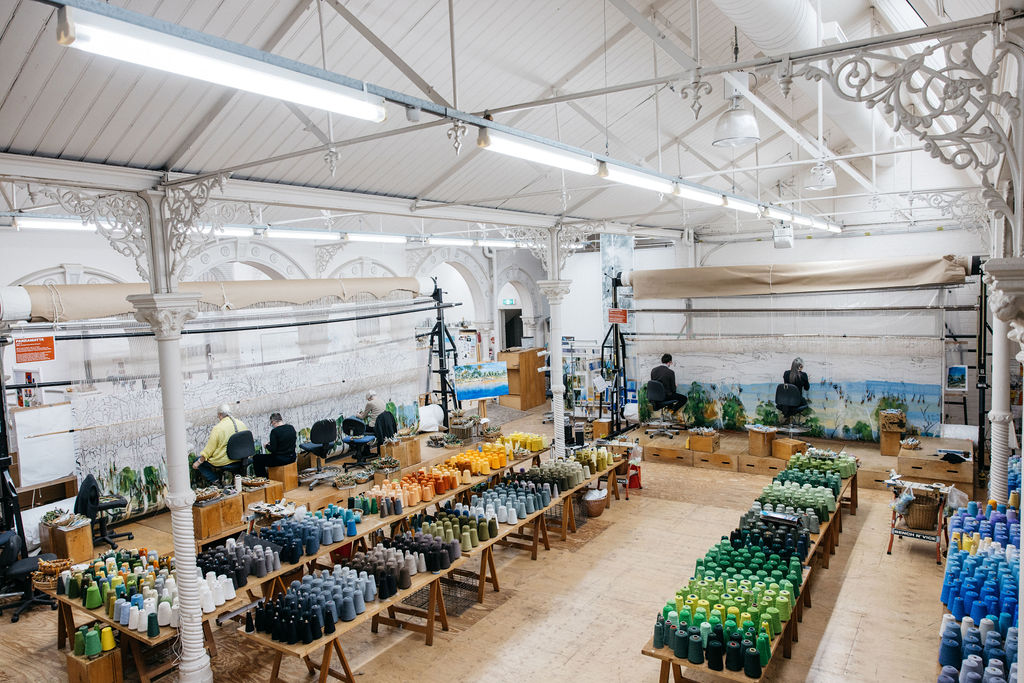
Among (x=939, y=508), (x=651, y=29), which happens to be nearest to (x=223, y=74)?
(x=651, y=29)

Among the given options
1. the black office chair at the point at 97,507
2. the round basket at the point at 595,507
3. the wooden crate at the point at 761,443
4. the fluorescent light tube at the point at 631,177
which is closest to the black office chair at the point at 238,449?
the black office chair at the point at 97,507

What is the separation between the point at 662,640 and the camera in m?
5.16

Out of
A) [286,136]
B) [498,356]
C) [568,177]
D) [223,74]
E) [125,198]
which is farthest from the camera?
[498,356]

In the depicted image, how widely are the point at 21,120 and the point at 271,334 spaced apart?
655cm

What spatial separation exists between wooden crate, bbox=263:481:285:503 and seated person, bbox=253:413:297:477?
0.50 metres

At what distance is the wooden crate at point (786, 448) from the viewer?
467 inches

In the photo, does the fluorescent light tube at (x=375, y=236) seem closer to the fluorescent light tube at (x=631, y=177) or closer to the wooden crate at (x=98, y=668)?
the fluorescent light tube at (x=631, y=177)

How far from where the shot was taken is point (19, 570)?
7547 mm

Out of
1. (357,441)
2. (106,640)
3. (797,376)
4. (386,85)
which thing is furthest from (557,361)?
(106,640)

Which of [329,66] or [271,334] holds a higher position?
[329,66]

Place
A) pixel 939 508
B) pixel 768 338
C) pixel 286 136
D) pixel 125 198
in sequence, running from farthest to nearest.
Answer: pixel 768 338, pixel 939 508, pixel 286 136, pixel 125 198

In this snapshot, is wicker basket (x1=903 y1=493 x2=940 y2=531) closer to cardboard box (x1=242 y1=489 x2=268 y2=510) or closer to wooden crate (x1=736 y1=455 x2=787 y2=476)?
wooden crate (x1=736 y1=455 x2=787 y2=476)

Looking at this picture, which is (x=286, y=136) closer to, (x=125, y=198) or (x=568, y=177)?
(x=125, y=198)

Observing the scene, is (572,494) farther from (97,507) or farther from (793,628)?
(97,507)
